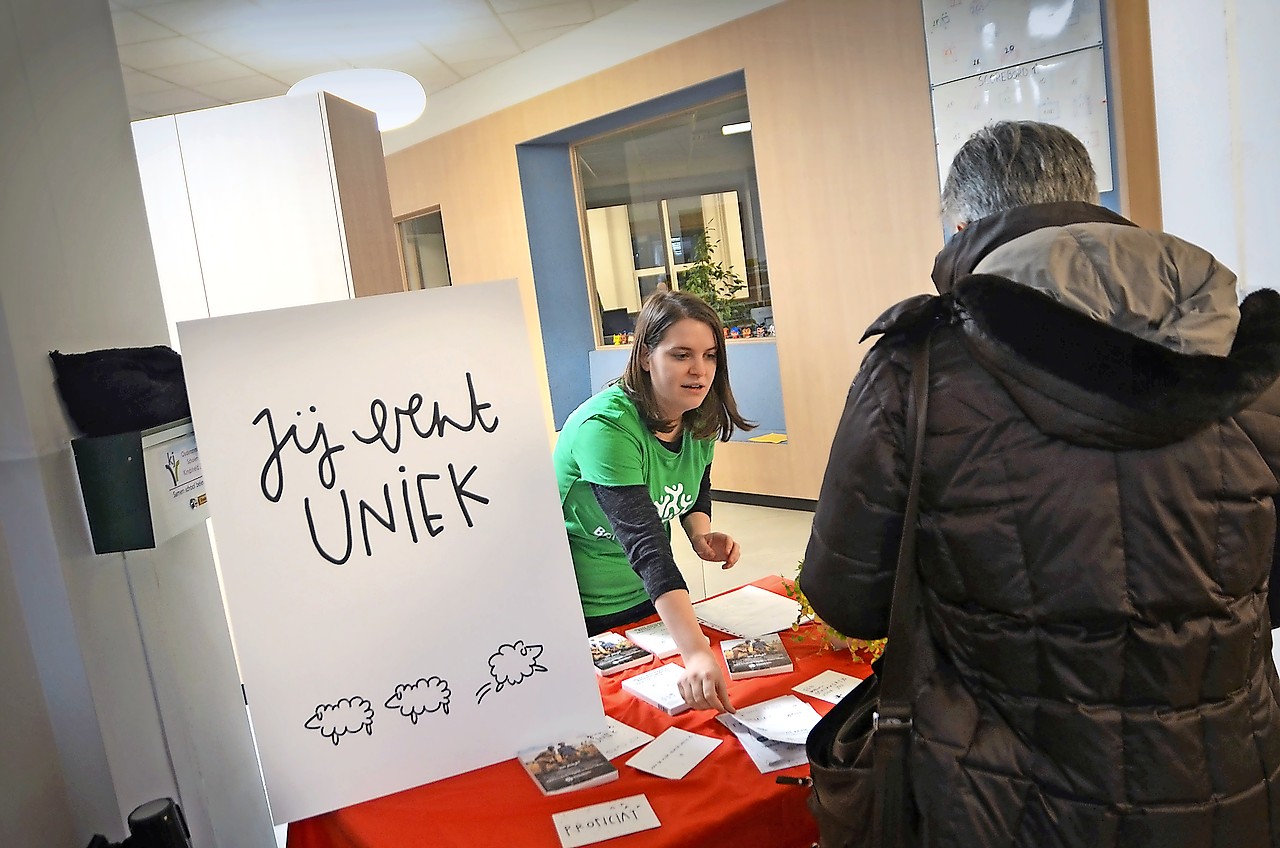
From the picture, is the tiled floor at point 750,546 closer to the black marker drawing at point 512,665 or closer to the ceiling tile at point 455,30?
the black marker drawing at point 512,665

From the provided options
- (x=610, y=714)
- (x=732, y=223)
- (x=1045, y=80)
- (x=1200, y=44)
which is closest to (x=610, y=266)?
(x=732, y=223)

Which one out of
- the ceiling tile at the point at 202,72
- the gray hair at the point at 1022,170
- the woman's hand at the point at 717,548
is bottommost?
the woman's hand at the point at 717,548

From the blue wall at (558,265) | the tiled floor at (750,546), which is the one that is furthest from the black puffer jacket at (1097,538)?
the blue wall at (558,265)

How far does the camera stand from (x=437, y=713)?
3.50 ft

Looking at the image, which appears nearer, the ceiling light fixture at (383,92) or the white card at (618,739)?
the white card at (618,739)

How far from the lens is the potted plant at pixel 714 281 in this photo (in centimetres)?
563

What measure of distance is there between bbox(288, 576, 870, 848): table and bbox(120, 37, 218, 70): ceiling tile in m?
5.19

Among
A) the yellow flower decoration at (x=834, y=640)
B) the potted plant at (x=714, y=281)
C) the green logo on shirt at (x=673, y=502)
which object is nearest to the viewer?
the yellow flower decoration at (x=834, y=640)

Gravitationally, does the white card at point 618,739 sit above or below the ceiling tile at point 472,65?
below

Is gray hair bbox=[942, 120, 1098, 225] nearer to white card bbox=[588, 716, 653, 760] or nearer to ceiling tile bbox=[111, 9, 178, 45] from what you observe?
white card bbox=[588, 716, 653, 760]

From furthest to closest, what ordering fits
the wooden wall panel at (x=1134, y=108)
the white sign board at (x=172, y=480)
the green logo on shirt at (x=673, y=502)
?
the wooden wall panel at (x=1134, y=108), the green logo on shirt at (x=673, y=502), the white sign board at (x=172, y=480)

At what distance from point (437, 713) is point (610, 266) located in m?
5.80

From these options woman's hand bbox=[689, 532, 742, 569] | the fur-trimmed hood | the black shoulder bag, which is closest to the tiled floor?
woman's hand bbox=[689, 532, 742, 569]

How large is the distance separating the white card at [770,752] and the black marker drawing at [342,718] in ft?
1.67
